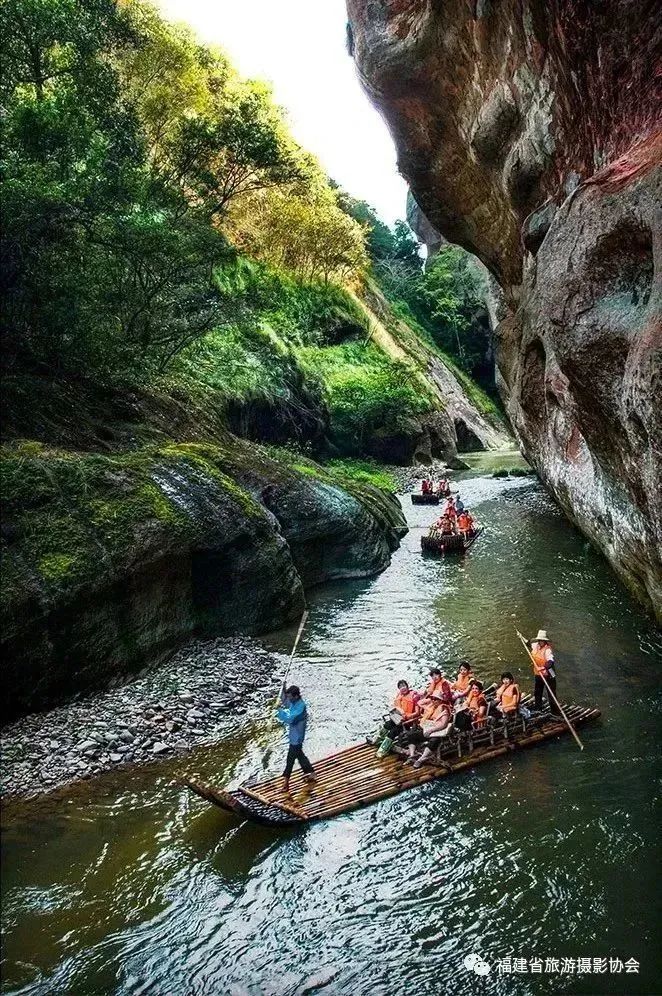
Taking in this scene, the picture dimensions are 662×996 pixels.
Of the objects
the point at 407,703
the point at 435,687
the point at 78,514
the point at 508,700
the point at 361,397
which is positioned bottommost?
the point at 508,700

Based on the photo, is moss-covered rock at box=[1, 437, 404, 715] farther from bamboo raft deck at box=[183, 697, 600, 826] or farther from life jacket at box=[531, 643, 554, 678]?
life jacket at box=[531, 643, 554, 678]

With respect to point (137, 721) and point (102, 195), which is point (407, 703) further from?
point (102, 195)

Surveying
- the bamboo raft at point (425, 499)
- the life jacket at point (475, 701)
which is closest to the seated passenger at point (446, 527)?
the bamboo raft at point (425, 499)

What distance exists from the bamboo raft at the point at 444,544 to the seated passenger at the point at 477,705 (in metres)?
13.9

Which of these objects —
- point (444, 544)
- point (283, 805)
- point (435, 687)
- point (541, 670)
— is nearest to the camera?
point (283, 805)

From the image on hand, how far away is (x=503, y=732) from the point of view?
38.5 feet

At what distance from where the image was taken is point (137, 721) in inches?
463

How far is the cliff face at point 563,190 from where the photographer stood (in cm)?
1230

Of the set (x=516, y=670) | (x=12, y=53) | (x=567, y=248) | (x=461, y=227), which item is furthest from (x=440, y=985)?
(x=461, y=227)

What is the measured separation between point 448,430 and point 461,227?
2536 cm

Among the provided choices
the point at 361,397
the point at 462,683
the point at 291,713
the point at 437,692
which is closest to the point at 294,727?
the point at 291,713

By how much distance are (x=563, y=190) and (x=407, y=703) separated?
48.5ft

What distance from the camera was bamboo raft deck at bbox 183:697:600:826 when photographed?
949cm

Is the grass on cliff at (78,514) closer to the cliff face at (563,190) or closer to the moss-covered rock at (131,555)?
the moss-covered rock at (131,555)
